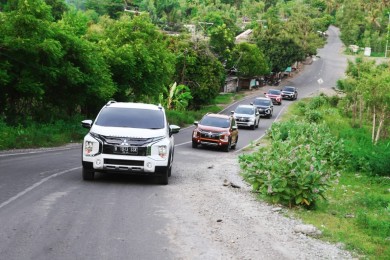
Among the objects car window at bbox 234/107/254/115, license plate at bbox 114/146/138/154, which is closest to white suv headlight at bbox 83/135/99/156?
license plate at bbox 114/146/138/154

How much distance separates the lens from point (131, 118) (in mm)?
15547

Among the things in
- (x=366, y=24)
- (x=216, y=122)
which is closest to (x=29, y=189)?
(x=216, y=122)

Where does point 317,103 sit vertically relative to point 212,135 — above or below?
below

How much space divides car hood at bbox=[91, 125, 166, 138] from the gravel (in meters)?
1.38

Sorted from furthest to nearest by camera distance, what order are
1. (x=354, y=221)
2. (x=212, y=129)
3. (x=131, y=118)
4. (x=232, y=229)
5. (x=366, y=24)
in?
(x=366, y=24), (x=212, y=129), (x=131, y=118), (x=354, y=221), (x=232, y=229)

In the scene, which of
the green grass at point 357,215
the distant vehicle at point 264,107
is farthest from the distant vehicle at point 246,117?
the green grass at point 357,215

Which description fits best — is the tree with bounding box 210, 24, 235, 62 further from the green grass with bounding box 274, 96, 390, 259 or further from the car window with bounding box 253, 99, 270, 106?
the green grass with bounding box 274, 96, 390, 259

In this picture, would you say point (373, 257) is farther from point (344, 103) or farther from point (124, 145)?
point (344, 103)

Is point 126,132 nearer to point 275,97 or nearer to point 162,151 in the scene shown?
point 162,151

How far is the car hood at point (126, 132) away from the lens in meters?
14.3

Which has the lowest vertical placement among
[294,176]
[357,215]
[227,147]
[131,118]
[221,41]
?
[227,147]

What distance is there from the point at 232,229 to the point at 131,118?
6.21 metres

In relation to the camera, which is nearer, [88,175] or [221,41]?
[88,175]

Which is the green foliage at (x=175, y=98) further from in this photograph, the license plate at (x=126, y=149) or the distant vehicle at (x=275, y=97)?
the license plate at (x=126, y=149)
